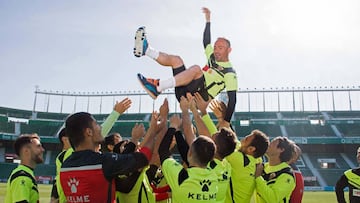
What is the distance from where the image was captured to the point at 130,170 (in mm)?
3861

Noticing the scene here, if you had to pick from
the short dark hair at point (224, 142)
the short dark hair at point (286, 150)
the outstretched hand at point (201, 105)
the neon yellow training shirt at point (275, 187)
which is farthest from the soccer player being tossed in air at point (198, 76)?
the short dark hair at point (224, 142)

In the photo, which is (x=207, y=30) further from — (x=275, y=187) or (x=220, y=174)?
(x=220, y=174)

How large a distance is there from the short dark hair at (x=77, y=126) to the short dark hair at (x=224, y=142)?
4.84 ft

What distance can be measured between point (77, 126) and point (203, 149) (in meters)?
1.34

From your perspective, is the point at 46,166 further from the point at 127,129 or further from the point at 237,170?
the point at 237,170

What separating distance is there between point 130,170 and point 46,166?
136 feet

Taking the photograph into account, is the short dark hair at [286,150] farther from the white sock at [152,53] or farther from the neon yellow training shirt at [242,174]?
the white sock at [152,53]

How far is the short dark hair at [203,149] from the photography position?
156 inches

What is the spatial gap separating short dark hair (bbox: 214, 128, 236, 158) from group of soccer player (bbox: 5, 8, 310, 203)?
0.5 inches

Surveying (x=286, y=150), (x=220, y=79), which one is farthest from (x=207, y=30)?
(x=286, y=150)

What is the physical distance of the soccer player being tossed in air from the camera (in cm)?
562

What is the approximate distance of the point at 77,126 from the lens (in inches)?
155

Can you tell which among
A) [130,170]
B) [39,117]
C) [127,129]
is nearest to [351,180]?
[130,170]

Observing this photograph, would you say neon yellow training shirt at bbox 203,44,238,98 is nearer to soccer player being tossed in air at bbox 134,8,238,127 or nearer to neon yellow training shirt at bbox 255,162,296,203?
soccer player being tossed in air at bbox 134,8,238,127
